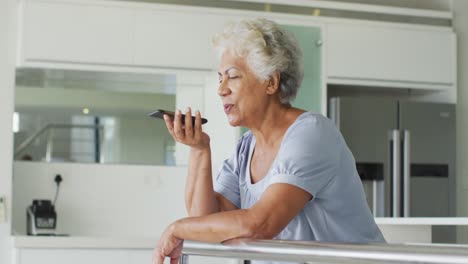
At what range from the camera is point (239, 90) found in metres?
1.97

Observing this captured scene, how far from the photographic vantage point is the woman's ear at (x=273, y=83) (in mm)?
1984

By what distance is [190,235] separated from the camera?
1741 millimetres

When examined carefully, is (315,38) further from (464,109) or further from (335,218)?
(335,218)

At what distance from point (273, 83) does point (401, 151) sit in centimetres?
349

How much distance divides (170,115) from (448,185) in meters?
3.87

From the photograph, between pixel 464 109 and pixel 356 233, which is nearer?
pixel 356 233

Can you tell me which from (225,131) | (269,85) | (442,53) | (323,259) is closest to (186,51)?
(225,131)

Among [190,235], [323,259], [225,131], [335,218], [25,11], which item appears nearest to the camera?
[323,259]

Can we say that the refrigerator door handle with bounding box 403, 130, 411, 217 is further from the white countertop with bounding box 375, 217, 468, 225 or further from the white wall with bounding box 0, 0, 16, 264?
the white wall with bounding box 0, 0, 16, 264

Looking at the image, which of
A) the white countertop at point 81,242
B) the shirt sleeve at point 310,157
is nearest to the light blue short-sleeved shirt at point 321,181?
the shirt sleeve at point 310,157

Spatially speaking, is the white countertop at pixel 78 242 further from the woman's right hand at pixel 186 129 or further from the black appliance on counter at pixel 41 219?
Result: the woman's right hand at pixel 186 129

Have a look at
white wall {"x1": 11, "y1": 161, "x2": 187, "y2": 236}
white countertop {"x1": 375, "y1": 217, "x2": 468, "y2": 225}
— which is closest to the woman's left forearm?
white countertop {"x1": 375, "y1": 217, "x2": 468, "y2": 225}

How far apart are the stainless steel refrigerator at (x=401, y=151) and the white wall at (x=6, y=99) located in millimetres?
1809

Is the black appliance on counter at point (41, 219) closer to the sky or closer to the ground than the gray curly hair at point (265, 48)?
closer to the ground
